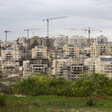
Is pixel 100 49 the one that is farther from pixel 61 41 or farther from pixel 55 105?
pixel 55 105

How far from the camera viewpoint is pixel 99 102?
436 inches

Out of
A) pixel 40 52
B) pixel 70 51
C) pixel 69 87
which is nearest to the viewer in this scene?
pixel 69 87

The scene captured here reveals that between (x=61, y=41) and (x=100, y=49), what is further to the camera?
(x=61, y=41)

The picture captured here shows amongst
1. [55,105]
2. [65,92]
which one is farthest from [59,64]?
[55,105]

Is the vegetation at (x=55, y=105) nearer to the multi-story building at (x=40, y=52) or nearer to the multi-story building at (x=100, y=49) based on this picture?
the multi-story building at (x=40, y=52)

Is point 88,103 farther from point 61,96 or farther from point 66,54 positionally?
point 66,54

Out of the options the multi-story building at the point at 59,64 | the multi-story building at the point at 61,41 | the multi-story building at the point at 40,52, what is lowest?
the multi-story building at the point at 59,64

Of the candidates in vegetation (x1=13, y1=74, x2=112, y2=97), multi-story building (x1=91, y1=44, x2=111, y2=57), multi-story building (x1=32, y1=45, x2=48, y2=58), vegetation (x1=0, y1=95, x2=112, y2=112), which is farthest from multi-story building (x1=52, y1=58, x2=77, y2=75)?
vegetation (x1=0, y1=95, x2=112, y2=112)

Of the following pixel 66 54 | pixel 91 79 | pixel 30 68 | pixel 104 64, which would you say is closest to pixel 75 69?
pixel 104 64

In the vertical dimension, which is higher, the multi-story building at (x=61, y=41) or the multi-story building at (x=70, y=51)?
the multi-story building at (x=61, y=41)

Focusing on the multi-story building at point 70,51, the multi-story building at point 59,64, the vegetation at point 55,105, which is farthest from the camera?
the multi-story building at point 70,51

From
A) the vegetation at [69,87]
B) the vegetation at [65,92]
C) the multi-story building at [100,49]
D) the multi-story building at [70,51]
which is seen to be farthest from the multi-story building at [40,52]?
the vegetation at [69,87]

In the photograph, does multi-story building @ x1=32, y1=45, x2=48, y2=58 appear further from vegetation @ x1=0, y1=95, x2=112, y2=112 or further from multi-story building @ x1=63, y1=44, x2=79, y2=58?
vegetation @ x1=0, y1=95, x2=112, y2=112

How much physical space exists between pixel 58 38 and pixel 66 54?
Answer: 51.1 m
